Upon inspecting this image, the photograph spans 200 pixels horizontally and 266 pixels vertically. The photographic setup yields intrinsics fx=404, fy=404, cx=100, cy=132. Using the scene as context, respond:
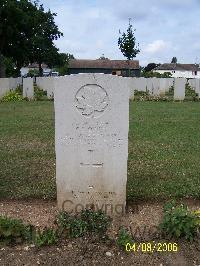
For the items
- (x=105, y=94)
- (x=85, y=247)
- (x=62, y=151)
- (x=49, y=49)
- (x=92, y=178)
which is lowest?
(x=85, y=247)

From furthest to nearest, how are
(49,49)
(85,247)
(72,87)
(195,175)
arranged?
(49,49) < (195,175) < (72,87) < (85,247)

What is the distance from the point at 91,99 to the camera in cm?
420

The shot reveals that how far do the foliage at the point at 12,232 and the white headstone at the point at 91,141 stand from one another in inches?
25.4

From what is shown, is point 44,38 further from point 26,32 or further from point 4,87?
point 4,87

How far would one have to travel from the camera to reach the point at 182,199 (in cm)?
502

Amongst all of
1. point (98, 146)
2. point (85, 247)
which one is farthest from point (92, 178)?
point (85, 247)

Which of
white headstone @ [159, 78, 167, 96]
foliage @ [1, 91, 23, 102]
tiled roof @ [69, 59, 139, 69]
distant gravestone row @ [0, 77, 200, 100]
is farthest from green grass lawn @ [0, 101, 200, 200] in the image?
tiled roof @ [69, 59, 139, 69]

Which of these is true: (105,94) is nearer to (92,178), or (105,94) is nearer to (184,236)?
(92,178)

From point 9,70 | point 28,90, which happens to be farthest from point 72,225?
point 9,70

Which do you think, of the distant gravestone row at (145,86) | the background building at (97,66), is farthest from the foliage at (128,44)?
the background building at (97,66)

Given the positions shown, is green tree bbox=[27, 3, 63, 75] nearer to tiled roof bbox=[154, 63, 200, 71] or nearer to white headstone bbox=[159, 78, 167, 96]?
white headstone bbox=[159, 78, 167, 96]

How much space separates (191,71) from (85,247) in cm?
9370

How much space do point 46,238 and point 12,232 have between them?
0.34m
